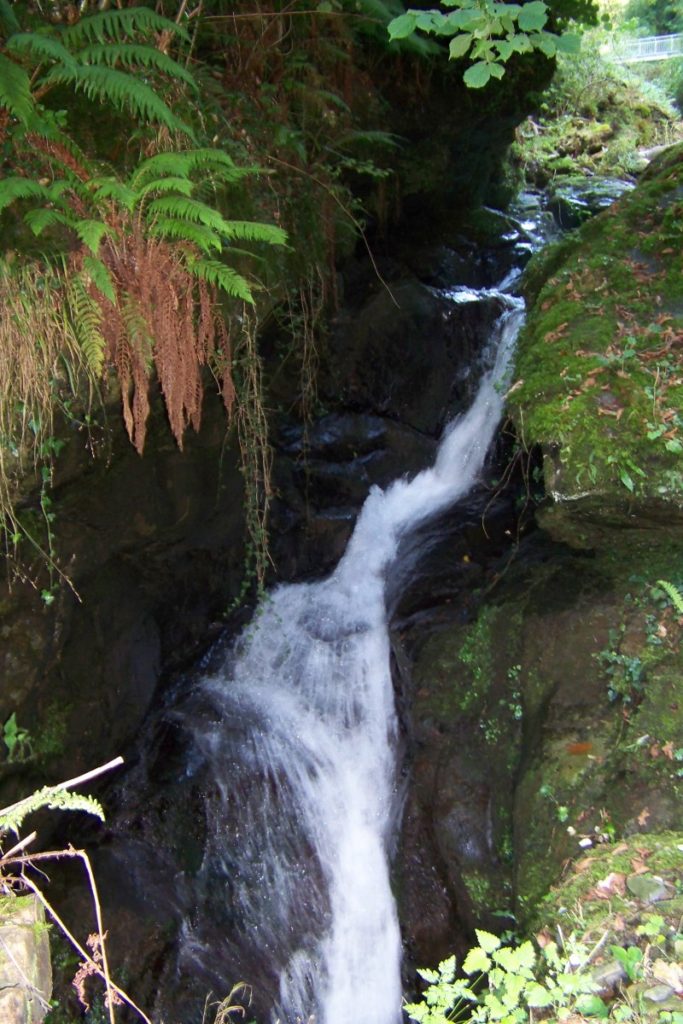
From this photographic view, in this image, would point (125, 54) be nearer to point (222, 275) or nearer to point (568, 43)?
point (222, 275)

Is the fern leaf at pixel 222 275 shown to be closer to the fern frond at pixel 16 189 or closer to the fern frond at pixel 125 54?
the fern frond at pixel 16 189

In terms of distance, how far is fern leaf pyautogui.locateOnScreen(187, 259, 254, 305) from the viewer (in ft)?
12.4

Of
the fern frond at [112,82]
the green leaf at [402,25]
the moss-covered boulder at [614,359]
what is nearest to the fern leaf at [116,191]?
the fern frond at [112,82]

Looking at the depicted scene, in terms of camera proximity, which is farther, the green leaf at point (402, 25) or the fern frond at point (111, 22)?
the fern frond at point (111, 22)

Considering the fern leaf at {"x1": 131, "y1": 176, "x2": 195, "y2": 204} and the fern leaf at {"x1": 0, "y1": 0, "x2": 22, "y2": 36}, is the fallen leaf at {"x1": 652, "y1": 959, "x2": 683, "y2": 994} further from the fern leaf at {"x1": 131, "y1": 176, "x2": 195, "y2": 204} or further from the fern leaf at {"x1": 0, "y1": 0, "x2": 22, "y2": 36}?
the fern leaf at {"x1": 0, "y1": 0, "x2": 22, "y2": 36}

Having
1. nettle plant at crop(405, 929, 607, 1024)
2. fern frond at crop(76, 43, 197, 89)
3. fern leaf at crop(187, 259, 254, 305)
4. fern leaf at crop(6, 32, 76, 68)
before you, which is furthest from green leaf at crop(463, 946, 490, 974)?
fern frond at crop(76, 43, 197, 89)

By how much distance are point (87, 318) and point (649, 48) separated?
22.5 m

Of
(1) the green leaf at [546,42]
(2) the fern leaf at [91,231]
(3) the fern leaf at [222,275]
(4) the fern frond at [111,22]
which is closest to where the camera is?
(1) the green leaf at [546,42]

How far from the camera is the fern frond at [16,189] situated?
3.33 meters

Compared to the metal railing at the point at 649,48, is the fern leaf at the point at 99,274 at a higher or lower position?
lower

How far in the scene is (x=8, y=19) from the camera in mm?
3387

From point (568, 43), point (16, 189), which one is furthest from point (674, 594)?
point (16, 189)

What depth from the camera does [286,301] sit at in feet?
19.7

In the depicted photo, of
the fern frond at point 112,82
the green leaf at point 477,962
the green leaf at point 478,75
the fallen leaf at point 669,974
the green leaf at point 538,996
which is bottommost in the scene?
the fallen leaf at point 669,974
